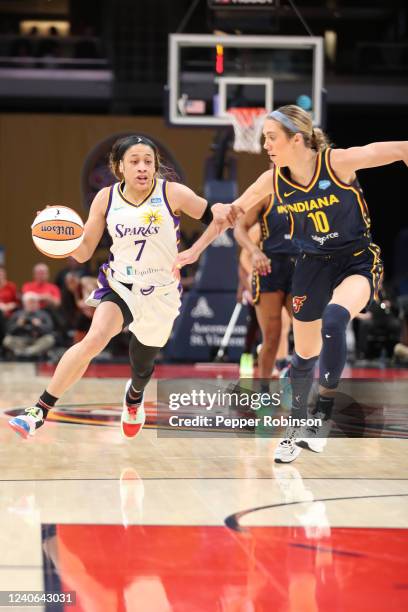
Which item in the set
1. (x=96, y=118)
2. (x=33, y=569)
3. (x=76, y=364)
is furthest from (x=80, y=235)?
(x=96, y=118)

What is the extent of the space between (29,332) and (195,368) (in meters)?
2.65

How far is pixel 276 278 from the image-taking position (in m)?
7.32

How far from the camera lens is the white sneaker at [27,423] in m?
5.26

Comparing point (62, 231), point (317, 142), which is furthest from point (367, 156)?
point (62, 231)

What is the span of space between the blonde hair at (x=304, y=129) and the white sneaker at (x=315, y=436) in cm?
156

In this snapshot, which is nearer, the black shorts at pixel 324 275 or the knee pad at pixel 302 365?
the black shorts at pixel 324 275

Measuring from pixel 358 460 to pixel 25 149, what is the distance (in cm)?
1591

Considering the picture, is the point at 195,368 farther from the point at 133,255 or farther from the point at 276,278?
the point at 133,255

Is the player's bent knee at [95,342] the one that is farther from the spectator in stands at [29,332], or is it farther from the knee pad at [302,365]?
the spectator in stands at [29,332]

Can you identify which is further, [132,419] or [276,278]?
[276,278]

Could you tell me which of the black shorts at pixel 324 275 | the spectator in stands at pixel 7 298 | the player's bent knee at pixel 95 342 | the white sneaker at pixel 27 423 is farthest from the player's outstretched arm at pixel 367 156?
the spectator in stands at pixel 7 298

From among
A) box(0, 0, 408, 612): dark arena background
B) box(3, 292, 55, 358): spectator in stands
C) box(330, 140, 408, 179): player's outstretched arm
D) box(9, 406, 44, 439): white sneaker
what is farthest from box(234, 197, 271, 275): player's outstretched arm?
box(3, 292, 55, 358): spectator in stands

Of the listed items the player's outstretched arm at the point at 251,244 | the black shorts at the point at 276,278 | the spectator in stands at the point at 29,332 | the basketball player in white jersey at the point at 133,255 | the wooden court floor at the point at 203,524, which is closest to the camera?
the wooden court floor at the point at 203,524

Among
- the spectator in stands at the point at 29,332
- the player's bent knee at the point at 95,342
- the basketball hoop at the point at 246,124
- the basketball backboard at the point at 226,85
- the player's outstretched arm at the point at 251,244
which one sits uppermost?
the basketball backboard at the point at 226,85
